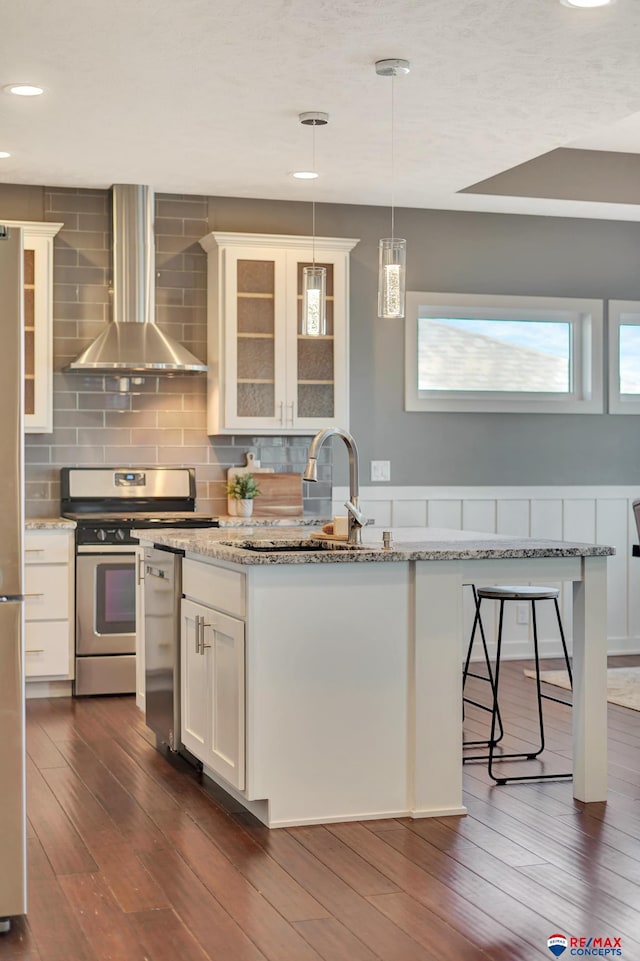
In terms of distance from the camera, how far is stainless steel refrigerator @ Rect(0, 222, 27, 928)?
283cm

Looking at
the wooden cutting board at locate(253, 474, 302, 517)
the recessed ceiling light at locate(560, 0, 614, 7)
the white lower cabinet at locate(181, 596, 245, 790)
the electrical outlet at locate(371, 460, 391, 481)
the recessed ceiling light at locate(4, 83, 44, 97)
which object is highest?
the recessed ceiling light at locate(4, 83, 44, 97)

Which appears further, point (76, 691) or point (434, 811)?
point (76, 691)

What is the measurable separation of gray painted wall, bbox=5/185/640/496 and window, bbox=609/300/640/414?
0.07 meters

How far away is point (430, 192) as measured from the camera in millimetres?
6344

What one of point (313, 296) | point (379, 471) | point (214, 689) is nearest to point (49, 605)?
point (379, 471)

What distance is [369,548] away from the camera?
3814 mm

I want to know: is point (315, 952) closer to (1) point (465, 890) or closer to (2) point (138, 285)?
(1) point (465, 890)

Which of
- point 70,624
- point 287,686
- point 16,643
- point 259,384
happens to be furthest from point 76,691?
point 16,643

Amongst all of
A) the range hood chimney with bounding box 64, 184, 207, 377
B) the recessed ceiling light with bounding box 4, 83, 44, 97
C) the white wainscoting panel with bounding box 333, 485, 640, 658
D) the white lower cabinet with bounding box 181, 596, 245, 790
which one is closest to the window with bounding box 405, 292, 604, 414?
the white wainscoting panel with bounding box 333, 485, 640, 658

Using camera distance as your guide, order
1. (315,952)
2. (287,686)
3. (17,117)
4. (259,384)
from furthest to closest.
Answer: (259,384) → (17,117) → (287,686) → (315,952)

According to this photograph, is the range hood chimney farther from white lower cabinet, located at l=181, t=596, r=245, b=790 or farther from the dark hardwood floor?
the dark hardwood floor

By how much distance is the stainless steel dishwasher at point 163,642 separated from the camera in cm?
436

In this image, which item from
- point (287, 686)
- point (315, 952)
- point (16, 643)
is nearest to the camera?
point (315, 952)

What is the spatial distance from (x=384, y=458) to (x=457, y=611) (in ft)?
9.95
